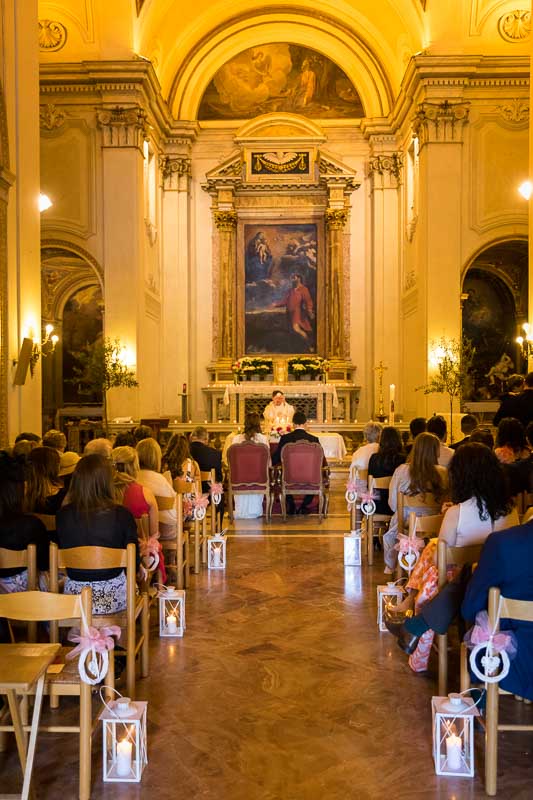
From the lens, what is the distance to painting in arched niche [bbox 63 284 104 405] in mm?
25469

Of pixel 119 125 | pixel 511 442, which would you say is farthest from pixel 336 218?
pixel 511 442

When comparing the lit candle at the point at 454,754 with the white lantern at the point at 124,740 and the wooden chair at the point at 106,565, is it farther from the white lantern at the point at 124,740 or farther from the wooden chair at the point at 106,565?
the wooden chair at the point at 106,565

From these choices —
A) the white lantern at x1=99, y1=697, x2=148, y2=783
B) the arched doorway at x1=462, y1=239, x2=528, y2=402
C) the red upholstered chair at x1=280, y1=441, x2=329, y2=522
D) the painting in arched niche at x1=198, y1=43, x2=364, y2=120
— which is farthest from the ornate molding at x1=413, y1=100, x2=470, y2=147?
the white lantern at x1=99, y1=697, x2=148, y2=783

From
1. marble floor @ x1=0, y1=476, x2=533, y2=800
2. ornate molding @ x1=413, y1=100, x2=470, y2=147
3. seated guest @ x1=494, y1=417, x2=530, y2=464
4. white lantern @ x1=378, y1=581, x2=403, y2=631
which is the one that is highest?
ornate molding @ x1=413, y1=100, x2=470, y2=147

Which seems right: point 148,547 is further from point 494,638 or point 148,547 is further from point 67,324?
point 67,324

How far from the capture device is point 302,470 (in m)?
11.7

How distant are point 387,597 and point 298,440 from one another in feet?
18.1

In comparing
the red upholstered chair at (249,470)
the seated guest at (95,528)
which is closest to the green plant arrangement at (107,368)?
A: the red upholstered chair at (249,470)

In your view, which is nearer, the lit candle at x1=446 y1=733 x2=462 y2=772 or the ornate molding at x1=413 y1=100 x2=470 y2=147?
the lit candle at x1=446 y1=733 x2=462 y2=772

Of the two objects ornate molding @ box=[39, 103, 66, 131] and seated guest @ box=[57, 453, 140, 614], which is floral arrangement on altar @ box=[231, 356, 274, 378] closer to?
ornate molding @ box=[39, 103, 66, 131]

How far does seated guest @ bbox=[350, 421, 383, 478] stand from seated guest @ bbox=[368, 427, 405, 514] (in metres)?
1.08

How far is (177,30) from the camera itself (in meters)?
22.0

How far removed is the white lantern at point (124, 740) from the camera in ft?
12.6

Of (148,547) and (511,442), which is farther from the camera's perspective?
(511,442)
